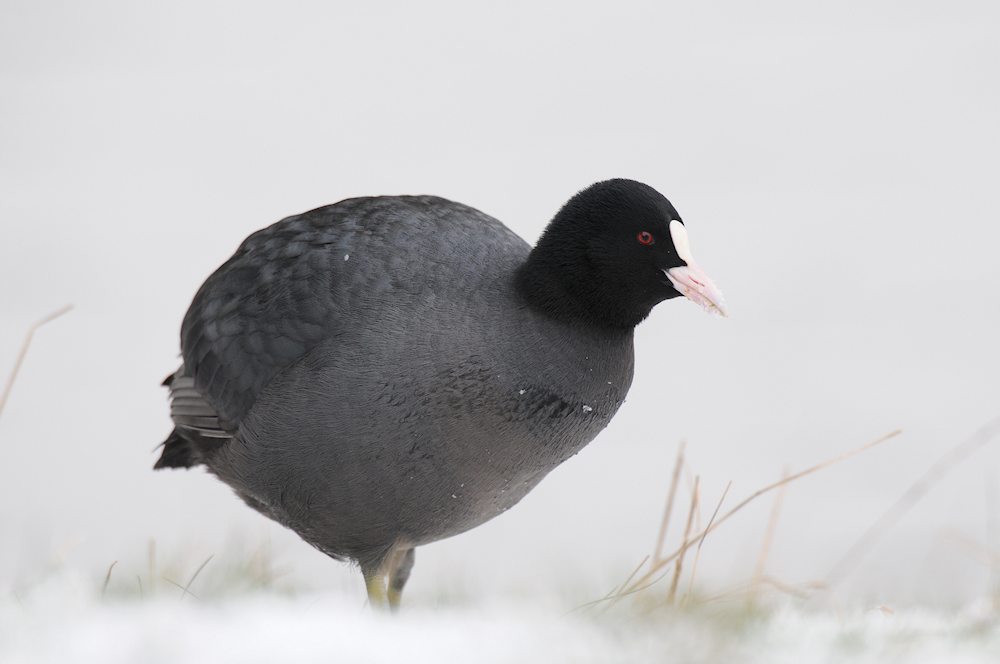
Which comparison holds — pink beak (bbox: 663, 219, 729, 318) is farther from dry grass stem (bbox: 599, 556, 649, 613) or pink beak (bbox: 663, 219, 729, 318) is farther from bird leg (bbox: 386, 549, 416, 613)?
bird leg (bbox: 386, 549, 416, 613)

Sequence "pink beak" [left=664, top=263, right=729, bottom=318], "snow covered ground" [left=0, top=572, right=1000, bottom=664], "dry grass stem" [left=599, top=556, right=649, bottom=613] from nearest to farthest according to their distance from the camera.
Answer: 1. "snow covered ground" [left=0, top=572, right=1000, bottom=664]
2. "dry grass stem" [left=599, top=556, right=649, bottom=613]
3. "pink beak" [left=664, top=263, right=729, bottom=318]

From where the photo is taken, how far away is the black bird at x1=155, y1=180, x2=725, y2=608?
275 cm

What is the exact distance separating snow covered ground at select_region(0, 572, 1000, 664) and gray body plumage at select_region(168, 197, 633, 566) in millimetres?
643

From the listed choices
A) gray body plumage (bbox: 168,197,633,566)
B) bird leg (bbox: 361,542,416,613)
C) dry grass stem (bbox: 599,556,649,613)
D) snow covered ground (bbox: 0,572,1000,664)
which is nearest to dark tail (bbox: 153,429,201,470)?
gray body plumage (bbox: 168,197,633,566)

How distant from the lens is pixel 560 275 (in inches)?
112

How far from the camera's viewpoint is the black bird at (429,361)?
2.75 m

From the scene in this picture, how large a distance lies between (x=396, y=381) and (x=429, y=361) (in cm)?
10

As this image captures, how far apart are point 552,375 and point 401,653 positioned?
109 centimetres

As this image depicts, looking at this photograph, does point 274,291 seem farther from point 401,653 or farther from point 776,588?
point 776,588

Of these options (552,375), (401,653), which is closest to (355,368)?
(552,375)

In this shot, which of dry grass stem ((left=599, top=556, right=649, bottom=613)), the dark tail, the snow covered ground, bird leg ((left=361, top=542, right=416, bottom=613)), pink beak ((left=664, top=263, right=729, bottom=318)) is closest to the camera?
the snow covered ground

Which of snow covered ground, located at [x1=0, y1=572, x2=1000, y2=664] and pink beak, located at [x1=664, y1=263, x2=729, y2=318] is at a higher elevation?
pink beak, located at [x1=664, y1=263, x2=729, y2=318]

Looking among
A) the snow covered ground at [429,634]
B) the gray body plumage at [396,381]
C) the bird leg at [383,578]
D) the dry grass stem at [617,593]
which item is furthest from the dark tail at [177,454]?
the dry grass stem at [617,593]

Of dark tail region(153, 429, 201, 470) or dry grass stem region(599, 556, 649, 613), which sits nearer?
dry grass stem region(599, 556, 649, 613)
